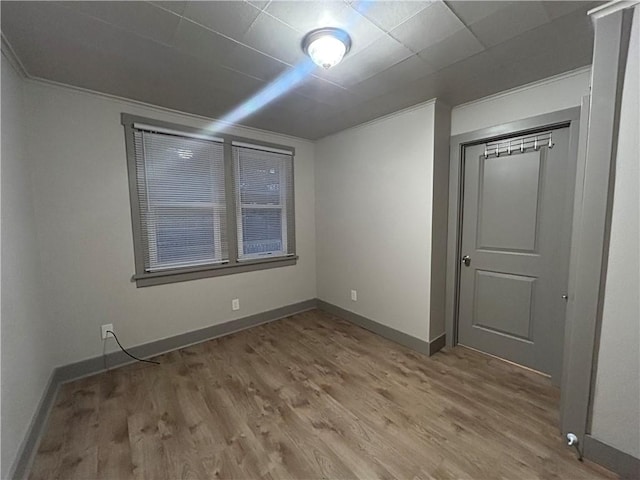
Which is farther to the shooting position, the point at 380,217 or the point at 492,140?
the point at 380,217

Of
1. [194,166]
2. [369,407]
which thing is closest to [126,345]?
[194,166]

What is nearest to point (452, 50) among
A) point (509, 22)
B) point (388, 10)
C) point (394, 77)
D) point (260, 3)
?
point (509, 22)

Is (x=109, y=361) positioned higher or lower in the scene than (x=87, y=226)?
lower

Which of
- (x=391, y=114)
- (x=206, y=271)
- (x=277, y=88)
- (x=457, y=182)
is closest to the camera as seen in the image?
(x=277, y=88)

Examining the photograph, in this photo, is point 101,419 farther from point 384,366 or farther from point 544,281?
point 544,281

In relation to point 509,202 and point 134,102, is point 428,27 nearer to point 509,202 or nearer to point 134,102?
point 509,202

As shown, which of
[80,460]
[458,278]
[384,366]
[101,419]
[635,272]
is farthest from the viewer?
[458,278]

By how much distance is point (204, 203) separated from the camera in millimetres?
2816

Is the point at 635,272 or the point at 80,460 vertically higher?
the point at 635,272

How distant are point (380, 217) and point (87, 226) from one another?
2686 mm

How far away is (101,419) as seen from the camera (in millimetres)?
1776

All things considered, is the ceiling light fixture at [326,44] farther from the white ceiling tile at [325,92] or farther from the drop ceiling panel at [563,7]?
the drop ceiling panel at [563,7]

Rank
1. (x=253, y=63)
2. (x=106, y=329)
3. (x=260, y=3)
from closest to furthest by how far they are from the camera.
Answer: (x=260, y=3) < (x=253, y=63) < (x=106, y=329)

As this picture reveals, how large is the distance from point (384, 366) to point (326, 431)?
Answer: 0.90 metres
